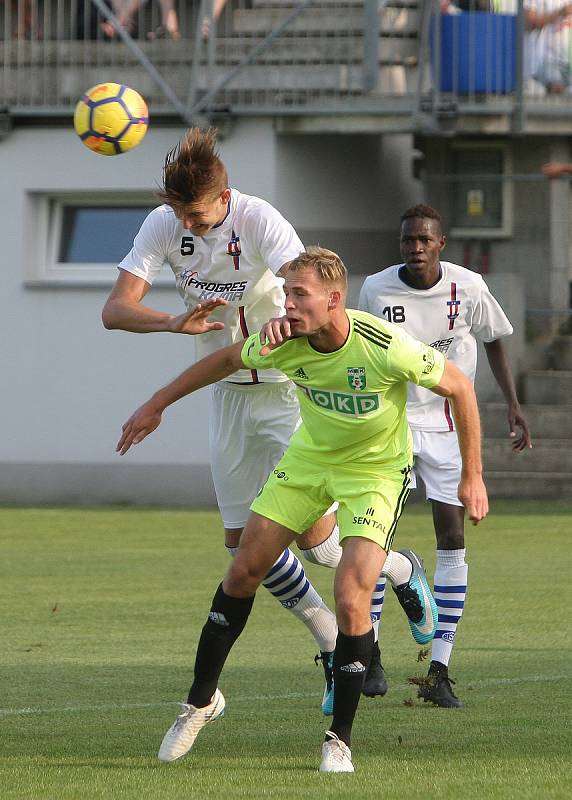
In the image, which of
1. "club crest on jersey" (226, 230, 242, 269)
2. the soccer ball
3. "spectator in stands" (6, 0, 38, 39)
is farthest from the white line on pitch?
"spectator in stands" (6, 0, 38, 39)

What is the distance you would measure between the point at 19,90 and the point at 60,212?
5.16ft

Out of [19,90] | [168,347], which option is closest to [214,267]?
[168,347]

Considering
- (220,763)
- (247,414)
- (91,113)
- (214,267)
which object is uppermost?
(91,113)

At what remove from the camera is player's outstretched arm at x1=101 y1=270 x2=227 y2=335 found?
6.19 metres

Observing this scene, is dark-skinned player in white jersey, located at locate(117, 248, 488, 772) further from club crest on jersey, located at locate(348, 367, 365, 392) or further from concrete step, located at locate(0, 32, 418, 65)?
concrete step, located at locate(0, 32, 418, 65)

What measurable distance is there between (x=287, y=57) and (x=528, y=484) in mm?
5915

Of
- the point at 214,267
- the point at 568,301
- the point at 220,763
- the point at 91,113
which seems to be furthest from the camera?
the point at 568,301

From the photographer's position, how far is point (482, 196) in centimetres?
2125

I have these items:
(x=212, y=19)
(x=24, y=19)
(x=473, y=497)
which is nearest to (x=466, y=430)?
(x=473, y=497)

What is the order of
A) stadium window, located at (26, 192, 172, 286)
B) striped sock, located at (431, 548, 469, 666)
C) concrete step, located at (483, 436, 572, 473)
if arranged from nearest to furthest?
1. striped sock, located at (431, 548, 469, 666)
2. concrete step, located at (483, 436, 572, 473)
3. stadium window, located at (26, 192, 172, 286)

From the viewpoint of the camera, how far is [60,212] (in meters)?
19.6

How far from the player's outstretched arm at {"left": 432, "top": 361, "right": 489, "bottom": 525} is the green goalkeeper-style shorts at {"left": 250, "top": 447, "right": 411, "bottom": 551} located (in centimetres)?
33

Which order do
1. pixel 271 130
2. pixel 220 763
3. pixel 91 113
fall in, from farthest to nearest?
pixel 271 130 < pixel 91 113 < pixel 220 763

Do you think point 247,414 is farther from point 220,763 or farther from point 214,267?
point 220,763
